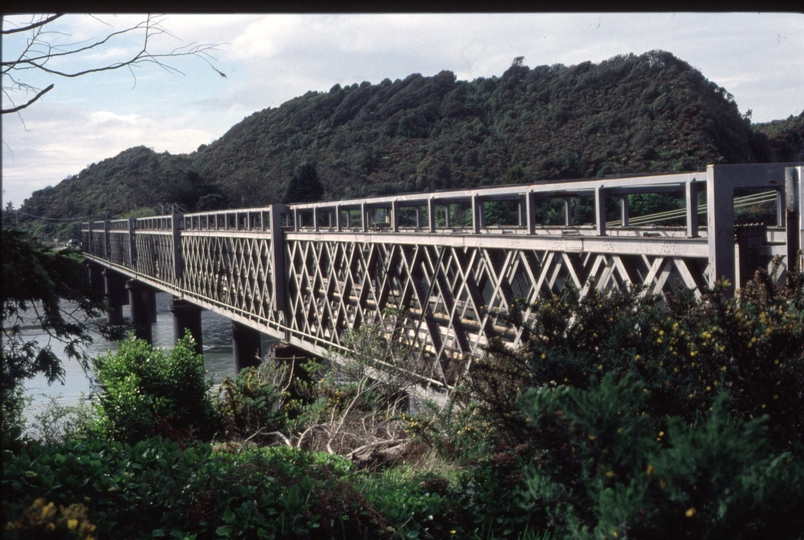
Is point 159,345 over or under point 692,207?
under

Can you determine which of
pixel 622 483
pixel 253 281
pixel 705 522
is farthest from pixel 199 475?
pixel 253 281

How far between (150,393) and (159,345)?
86.7 ft

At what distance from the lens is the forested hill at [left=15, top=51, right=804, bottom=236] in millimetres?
41188

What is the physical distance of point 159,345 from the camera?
117 ft

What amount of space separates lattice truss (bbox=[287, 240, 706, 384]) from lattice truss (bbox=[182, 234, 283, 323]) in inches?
116

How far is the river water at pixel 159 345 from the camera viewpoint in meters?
26.6

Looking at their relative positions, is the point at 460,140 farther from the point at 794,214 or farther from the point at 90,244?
the point at 794,214

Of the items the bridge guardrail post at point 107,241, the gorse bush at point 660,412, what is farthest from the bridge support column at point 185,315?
the gorse bush at point 660,412

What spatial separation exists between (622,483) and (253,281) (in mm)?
24539

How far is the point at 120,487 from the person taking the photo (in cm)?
527

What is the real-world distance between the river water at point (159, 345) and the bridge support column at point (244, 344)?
3.70 feet

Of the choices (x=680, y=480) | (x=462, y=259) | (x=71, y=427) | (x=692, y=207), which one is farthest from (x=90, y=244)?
(x=680, y=480)

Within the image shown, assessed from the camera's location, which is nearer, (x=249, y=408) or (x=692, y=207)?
(x=692, y=207)

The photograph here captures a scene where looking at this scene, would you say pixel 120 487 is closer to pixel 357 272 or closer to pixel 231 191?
pixel 357 272
